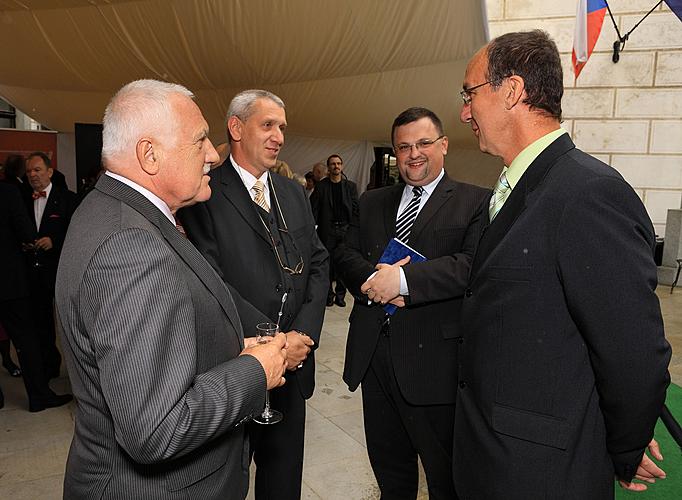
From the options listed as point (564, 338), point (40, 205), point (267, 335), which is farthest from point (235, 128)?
point (40, 205)

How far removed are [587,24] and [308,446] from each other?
7194mm

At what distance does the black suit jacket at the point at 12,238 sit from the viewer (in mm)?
3881

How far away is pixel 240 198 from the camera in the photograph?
2.21 meters

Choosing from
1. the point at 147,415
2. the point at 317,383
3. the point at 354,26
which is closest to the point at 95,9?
the point at 354,26

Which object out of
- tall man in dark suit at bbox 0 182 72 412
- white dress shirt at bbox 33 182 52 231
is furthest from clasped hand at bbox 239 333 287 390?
white dress shirt at bbox 33 182 52 231

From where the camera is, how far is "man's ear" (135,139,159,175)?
126 cm

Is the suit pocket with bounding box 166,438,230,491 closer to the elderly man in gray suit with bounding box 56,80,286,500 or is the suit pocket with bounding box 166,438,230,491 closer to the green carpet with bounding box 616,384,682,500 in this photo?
the elderly man in gray suit with bounding box 56,80,286,500

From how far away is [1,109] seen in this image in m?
20.8

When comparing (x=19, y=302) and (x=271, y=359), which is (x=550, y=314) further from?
(x=19, y=302)

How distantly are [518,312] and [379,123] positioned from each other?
324 inches

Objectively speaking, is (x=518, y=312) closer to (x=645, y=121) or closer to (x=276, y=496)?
(x=276, y=496)

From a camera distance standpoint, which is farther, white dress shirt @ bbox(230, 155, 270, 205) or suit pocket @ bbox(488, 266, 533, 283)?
white dress shirt @ bbox(230, 155, 270, 205)

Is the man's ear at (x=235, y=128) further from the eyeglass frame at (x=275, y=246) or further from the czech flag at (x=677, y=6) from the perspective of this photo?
the czech flag at (x=677, y=6)

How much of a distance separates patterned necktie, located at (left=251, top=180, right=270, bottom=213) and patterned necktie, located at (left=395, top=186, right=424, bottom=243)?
0.57m
